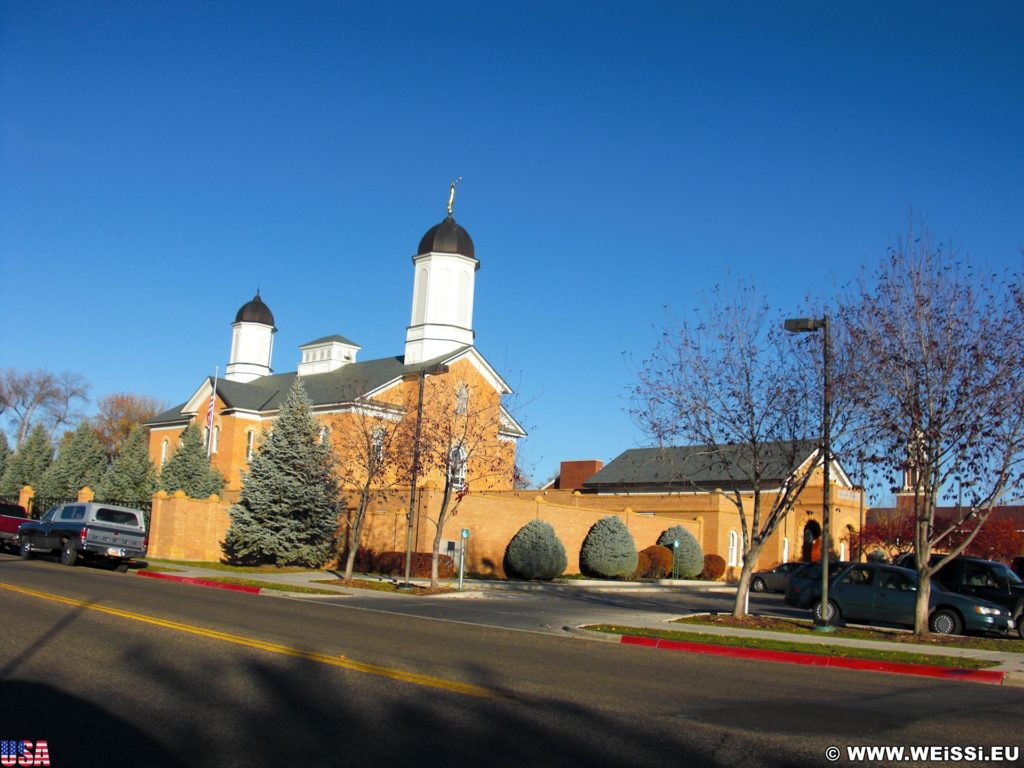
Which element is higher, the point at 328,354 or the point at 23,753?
the point at 328,354

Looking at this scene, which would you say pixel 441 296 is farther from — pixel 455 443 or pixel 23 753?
pixel 23 753

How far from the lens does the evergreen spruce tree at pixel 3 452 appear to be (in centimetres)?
7083

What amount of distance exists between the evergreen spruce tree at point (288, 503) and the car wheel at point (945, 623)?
21.7m

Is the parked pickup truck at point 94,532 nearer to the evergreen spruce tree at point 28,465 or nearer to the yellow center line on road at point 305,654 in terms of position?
the yellow center line on road at point 305,654

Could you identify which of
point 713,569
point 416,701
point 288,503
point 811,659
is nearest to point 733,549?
point 713,569

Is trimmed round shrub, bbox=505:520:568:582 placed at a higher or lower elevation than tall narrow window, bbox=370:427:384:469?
lower

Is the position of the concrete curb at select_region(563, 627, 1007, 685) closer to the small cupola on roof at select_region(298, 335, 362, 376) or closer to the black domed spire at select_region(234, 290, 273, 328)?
the small cupola on roof at select_region(298, 335, 362, 376)

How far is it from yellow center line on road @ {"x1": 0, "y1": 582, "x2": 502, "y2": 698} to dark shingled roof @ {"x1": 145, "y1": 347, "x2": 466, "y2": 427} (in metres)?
33.8

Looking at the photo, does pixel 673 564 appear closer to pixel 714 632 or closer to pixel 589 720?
pixel 714 632

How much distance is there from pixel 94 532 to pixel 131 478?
86.0 feet

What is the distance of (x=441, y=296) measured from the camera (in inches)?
2067

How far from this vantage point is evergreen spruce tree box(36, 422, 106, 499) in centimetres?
6162

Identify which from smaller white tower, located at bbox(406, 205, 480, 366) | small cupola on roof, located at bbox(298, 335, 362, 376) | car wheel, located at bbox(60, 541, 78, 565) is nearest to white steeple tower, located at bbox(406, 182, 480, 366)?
smaller white tower, located at bbox(406, 205, 480, 366)

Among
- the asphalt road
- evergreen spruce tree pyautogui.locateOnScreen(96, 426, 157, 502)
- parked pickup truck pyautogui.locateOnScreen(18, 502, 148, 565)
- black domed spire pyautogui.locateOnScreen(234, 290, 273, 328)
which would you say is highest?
black domed spire pyautogui.locateOnScreen(234, 290, 273, 328)
